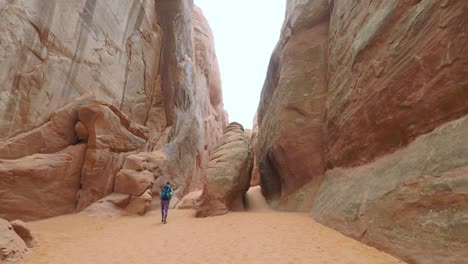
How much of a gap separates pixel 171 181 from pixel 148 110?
19.4 ft

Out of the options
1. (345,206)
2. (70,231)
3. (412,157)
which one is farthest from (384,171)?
(70,231)

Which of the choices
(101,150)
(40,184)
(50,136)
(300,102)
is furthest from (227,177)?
(50,136)

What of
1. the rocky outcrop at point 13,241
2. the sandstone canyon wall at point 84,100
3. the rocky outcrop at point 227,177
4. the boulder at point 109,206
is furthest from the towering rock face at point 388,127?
the sandstone canyon wall at point 84,100

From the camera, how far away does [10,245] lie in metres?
6.82

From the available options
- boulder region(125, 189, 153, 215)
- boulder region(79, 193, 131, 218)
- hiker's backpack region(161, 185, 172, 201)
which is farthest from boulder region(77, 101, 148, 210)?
hiker's backpack region(161, 185, 172, 201)

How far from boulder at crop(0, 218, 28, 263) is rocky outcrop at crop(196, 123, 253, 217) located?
7280 millimetres

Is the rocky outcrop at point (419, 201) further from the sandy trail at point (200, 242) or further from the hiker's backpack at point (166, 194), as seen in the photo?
the hiker's backpack at point (166, 194)

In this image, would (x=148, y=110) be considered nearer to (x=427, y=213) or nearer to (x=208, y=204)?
(x=208, y=204)

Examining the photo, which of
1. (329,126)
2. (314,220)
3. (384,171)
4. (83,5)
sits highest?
(83,5)

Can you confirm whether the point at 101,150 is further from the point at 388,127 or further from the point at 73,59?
the point at 388,127

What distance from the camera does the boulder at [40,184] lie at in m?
11.2

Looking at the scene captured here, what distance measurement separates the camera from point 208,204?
Result: 1334 centimetres

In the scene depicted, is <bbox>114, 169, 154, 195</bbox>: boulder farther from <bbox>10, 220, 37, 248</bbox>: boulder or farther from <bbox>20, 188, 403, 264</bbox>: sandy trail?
<bbox>10, 220, 37, 248</bbox>: boulder

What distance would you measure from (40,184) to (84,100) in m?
5.11
